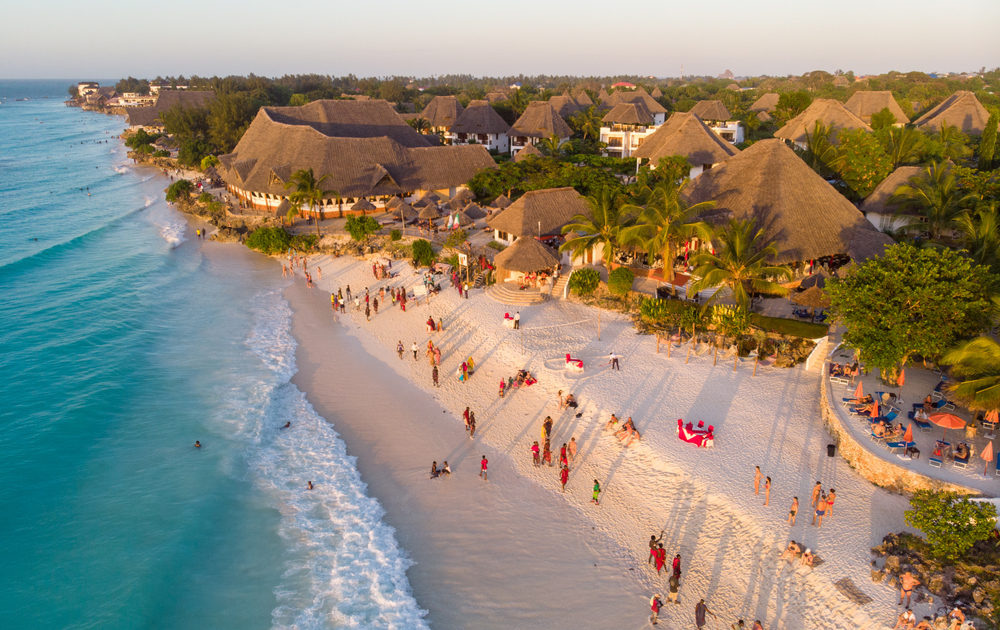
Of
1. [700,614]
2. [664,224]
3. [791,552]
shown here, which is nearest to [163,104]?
[664,224]

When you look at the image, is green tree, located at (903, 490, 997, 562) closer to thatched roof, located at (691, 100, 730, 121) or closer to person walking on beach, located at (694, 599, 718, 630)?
person walking on beach, located at (694, 599, 718, 630)

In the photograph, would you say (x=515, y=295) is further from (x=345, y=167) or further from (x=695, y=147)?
(x=345, y=167)

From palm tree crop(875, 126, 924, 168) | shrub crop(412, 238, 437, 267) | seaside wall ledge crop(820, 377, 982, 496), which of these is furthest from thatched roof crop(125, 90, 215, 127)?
seaside wall ledge crop(820, 377, 982, 496)

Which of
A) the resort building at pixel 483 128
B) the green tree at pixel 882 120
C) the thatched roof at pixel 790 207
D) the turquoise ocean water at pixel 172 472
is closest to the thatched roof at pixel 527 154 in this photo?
the resort building at pixel 483 128

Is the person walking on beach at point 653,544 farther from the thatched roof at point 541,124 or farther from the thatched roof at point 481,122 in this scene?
the thatched roof at point 481,122

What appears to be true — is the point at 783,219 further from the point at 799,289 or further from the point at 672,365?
the point at 672,365
